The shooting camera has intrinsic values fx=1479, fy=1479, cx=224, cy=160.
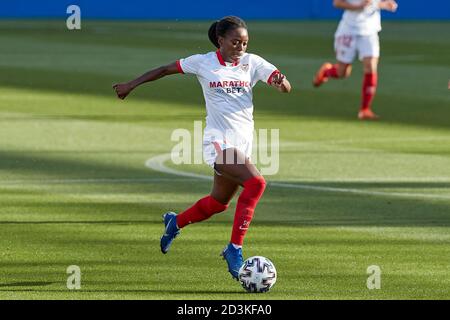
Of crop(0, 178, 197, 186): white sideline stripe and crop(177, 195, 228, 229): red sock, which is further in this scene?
crop(0, 178, 197, 186): white sideline stripe

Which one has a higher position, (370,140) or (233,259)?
(370,140)

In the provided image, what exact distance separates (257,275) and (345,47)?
12.6 m

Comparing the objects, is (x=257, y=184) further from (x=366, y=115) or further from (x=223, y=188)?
(x=366, y=115)

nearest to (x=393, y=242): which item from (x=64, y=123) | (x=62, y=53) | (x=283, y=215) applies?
(x=283, y=215)

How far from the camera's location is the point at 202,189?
14578mm

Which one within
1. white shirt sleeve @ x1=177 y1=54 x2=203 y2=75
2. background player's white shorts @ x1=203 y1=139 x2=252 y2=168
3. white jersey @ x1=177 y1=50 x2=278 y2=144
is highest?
white shirt sleeve @ x1=177 y1=54 x2=203 y2=75

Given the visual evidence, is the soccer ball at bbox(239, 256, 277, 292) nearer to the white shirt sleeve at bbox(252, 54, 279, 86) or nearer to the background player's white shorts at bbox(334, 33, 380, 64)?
the white shirt sleeve at bbox(252, 54, 279, 86)

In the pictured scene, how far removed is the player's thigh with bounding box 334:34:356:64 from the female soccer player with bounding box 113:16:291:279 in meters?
11.4

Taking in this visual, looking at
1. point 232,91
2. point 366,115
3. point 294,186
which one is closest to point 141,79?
point 232,91

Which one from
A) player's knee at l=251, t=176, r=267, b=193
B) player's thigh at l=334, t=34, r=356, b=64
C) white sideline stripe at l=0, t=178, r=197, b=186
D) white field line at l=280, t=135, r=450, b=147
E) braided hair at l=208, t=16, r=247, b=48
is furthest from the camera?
player's thigh at l=334, t=34, r=356, b=64

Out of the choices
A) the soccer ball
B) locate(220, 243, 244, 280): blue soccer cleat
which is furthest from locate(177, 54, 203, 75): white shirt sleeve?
the soccer ball

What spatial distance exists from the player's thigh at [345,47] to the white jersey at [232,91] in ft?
37.5

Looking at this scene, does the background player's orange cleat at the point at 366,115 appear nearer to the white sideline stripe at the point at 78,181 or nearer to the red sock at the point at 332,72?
the red sock at the point at 332,72

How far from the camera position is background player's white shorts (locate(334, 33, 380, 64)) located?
2158 cm
